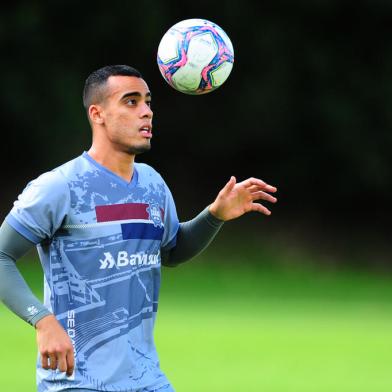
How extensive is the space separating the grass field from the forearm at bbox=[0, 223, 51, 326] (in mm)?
4600

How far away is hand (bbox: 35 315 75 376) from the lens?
4582 millimetres

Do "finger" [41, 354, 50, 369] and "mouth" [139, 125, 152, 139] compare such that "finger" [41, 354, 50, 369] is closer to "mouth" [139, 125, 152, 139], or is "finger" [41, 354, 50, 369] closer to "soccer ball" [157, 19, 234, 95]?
"mouth" [139, 125, 152, 139]

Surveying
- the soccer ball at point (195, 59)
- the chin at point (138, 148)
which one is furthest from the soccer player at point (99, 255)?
the soccer ball at point (195, 59)

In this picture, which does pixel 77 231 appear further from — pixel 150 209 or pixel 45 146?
pixel 45 146

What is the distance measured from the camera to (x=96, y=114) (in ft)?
17.4

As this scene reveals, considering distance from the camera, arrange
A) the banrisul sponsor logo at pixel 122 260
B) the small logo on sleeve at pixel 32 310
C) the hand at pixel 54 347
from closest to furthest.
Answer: the hand at pixel 54 347 → the small logo on sleeve at pixel 32 310 → the banrisul sponsor logo at pixel 122 260

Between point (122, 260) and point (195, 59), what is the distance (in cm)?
135

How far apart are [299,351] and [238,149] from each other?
1095 centimetres

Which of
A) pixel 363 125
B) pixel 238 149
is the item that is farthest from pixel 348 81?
A: pixel 238 149

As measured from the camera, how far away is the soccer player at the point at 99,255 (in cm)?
482

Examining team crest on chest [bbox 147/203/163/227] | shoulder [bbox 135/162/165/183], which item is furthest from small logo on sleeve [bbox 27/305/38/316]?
shoulder [bbox 135/162/165/183]

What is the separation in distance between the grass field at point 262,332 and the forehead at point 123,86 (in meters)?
4.60

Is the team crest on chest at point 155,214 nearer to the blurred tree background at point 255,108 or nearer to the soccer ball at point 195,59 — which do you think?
the soccer ball at point 195,59

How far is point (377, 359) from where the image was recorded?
11281 millimetres
